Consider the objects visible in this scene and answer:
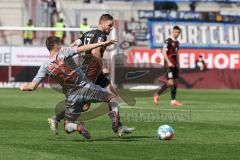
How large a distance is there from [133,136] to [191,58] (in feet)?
72.7

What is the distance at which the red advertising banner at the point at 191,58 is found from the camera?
34.7 m

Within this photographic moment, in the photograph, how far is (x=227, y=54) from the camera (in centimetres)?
3609

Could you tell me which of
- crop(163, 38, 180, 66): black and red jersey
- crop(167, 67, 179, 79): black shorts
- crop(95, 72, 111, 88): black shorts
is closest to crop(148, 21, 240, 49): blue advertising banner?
crop(167, 67, 179, 79): black shorts

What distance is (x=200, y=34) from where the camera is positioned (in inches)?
1503

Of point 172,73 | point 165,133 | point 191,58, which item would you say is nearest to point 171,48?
point 172,73

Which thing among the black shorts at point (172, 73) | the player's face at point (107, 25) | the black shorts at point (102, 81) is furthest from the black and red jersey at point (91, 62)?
the black shorts at point (172, 73)

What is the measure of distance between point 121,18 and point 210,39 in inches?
182

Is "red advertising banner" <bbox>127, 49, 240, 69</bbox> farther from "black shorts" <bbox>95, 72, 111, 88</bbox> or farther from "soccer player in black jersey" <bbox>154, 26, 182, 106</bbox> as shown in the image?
"black shorts" <bbox>95, 72, 111, 88</bbox>

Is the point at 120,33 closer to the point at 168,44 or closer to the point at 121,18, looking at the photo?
the point at 121,18

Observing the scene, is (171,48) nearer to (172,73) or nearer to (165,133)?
(172,73)

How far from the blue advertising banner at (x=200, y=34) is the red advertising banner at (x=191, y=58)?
2.77 ft

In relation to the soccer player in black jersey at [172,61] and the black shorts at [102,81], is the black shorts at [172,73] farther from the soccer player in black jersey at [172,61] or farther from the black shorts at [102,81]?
the black shorts at [102,81]

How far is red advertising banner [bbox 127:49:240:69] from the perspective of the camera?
34688mm

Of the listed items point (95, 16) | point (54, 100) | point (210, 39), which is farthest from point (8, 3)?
point (54, 100)
